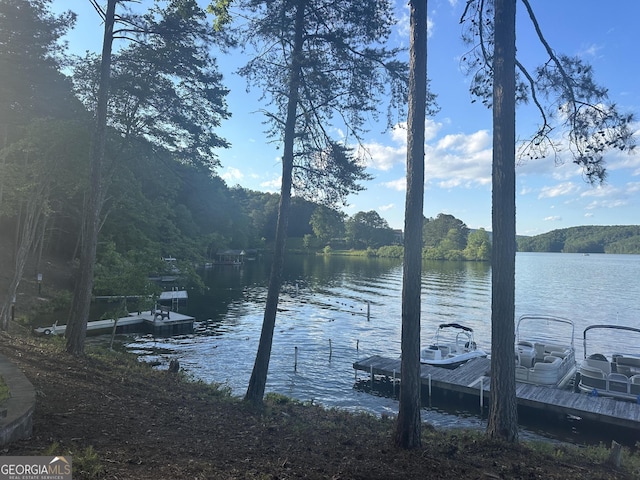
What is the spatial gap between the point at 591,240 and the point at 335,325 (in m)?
164

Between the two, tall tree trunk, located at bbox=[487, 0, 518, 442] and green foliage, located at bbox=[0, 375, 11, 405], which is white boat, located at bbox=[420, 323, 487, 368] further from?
green foliage, located at bbox=[0, 375, 11, 405]

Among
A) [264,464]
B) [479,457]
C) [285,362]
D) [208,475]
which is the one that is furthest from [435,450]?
[285,362]

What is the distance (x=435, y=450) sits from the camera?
245 inches

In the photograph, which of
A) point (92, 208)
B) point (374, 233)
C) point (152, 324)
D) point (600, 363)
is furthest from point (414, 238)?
point (374, 233)

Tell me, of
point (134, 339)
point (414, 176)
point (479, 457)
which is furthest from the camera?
point (134, 339)

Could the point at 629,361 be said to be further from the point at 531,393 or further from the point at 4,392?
the point at 4,392

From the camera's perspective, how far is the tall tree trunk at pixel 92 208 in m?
10.5

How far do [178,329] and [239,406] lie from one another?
54.4 feet

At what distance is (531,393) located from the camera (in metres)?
14.5

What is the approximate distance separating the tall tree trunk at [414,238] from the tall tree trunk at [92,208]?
26.0 ft

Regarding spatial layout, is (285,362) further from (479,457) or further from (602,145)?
(602,145)

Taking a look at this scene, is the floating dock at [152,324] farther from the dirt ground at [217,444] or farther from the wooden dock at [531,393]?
the dirt ground at [217,444]

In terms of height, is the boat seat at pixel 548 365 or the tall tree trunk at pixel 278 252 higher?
the tall tree trunk at pixel 278 252

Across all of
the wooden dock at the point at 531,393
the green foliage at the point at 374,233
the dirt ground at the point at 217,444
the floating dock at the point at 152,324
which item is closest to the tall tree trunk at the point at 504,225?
the dirt ground at the point at 217,444
